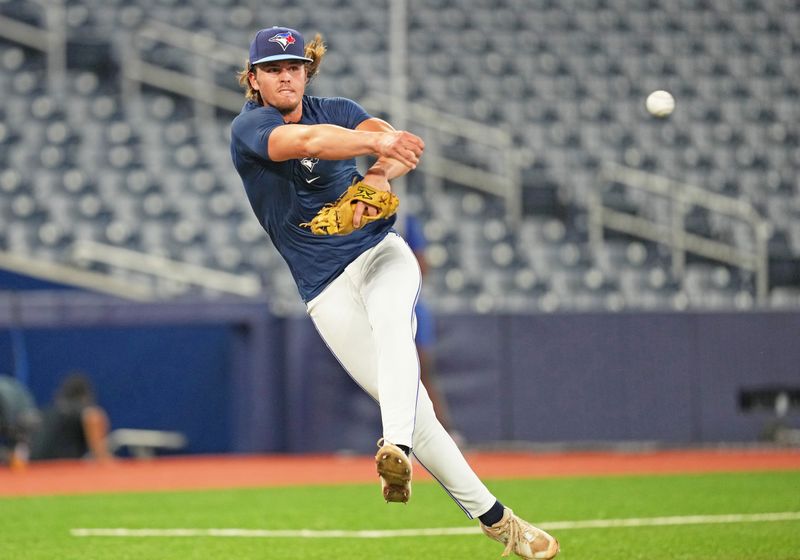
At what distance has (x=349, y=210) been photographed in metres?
4.20

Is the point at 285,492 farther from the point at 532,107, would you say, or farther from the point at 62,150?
the point at 532,107

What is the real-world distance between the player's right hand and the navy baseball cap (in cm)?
59

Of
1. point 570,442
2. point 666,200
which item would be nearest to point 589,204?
point 666,200

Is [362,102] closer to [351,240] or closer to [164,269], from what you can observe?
[164,269]

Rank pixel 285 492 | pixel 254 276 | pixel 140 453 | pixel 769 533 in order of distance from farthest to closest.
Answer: pixel 254 276 < pixel 140 453 < pixel 285 492 < pixel 769 533

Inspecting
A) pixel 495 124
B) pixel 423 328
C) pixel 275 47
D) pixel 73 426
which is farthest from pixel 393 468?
pixel 495 124

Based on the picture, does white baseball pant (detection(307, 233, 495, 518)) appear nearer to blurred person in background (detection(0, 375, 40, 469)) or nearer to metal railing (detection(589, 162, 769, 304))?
blurred person in background (detection(0, 375, 40, 469))

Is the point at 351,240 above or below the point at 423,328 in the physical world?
above

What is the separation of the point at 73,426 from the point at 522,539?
6.87 meters

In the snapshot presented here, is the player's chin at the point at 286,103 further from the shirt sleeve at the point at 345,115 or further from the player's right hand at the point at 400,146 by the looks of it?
the player's right hand at the point at 400,146

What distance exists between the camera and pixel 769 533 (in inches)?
214

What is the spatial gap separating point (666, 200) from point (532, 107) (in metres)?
2.58

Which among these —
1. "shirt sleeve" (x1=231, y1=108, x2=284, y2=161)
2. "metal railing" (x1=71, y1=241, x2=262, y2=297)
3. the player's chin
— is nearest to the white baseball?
the player's chin

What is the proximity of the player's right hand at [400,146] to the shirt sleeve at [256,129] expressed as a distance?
43 centimetres
